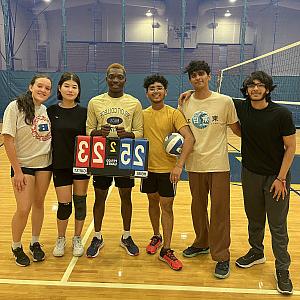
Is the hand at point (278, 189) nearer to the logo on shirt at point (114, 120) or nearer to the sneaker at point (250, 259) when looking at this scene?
the sneaker at point (250, 259)

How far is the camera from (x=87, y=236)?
3.71m

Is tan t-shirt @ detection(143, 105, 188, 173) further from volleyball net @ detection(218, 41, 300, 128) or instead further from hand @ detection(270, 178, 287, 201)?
volleyball net @ detection(218, 41, 300, 128)

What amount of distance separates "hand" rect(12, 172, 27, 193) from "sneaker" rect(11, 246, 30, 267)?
0.62m

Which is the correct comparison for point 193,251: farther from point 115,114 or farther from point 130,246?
point 115,114

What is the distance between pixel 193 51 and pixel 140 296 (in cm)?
1538

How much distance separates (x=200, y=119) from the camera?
111 inches

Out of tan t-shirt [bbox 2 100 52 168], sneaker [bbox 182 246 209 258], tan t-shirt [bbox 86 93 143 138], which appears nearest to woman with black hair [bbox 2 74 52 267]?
tan t-shirt [bbox 2 100 52 168]

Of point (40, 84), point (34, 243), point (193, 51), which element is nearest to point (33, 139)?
point (40, 84)

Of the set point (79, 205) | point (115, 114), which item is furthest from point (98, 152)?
point (79, 205)

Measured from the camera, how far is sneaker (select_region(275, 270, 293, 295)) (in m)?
2.69

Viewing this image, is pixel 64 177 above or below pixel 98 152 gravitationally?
A: below

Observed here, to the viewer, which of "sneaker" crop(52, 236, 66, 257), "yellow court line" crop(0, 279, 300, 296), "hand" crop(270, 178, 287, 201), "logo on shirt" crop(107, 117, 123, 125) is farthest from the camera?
"sneaker" crop(52, 236, 66, 257)

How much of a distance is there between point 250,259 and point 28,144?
219 centimetres

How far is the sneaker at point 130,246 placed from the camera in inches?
130
